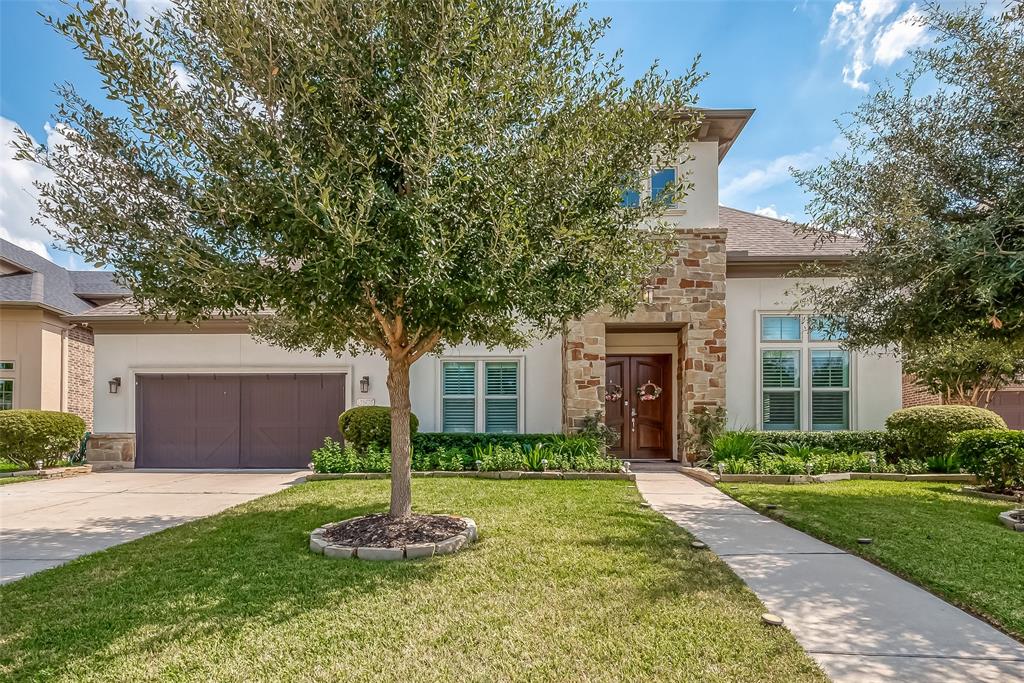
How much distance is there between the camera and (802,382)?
11.0 meters

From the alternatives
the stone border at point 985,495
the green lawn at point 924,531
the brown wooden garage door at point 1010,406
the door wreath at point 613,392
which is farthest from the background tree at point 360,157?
the brown wooden garage door at point 1010,406

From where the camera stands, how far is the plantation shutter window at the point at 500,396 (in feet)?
37.2

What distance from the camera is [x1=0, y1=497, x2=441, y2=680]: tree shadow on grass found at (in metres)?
3.32

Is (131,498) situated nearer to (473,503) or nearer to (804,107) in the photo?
(473,503)

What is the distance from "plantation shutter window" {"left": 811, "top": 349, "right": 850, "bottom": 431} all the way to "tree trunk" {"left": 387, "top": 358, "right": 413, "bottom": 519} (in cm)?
879

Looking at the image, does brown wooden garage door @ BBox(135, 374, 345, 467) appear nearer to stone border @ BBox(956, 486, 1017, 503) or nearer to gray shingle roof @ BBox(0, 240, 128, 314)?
gray shingle roof @ BBox(0, 240, 128, 314)

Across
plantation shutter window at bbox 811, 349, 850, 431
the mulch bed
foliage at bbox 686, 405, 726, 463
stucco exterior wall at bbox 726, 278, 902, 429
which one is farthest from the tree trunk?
plantation shutter window at bbox 811, 349, 850, 431

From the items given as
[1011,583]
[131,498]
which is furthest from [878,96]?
[131,498]

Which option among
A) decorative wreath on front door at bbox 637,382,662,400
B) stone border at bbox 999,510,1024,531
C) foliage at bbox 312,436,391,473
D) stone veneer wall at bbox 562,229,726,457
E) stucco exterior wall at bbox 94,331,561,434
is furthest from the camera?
decorative wreath on front door at bbox 637,382,662,400

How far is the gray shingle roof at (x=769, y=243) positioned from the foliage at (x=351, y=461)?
7502mm

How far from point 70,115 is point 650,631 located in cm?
627

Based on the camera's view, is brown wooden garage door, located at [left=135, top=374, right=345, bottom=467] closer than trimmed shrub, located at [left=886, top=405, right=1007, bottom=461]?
No

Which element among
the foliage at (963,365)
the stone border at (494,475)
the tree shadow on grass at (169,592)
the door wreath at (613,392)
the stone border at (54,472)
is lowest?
the stone border at (54,472)

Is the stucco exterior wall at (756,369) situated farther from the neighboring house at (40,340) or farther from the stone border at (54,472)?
the neighboring house at (40,340)
